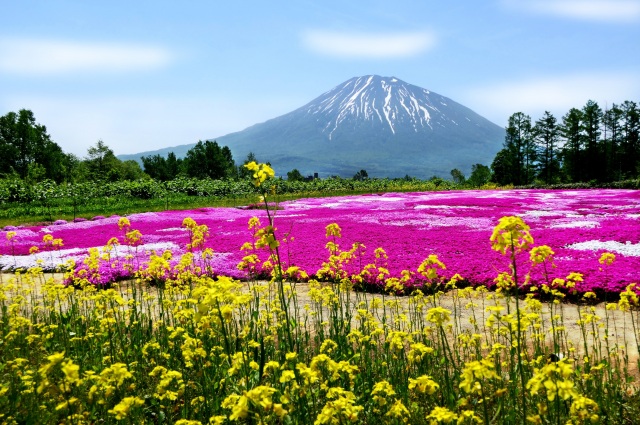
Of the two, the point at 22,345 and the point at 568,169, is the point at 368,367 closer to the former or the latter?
the point at 22,345

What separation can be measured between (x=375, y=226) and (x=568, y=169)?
245ft

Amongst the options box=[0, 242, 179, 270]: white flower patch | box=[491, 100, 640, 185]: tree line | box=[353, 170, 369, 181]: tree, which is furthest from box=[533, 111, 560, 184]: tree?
box=[0, 242, 179, 270]: white flower patch

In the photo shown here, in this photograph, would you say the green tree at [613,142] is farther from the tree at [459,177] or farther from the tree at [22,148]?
the tree at [22,148]

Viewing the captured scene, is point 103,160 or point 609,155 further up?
point 103,160

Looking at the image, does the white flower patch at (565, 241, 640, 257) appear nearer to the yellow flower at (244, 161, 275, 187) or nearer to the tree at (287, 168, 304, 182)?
the yellow flower at (244, 161, 275, 187)

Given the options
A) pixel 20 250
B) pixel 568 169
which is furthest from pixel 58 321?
pixel 568 169

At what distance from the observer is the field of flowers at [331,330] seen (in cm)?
346

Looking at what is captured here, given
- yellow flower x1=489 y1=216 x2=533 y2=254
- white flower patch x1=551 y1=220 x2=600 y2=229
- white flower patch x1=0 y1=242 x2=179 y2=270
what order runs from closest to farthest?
1. yellow flower x1=489 y1=216 x2=533 y2=254
2. white flower patch x1=0 y1=242 x2=179 y2=270
3. white flower patch x1=551 y1=220 x2=600 y2=229

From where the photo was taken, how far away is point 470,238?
1680 cm

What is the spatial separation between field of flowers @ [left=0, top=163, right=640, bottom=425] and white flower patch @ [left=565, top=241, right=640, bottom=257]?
146 mm

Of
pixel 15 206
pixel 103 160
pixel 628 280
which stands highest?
pixel 103 160

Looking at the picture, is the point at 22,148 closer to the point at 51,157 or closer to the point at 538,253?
the point at 51,157

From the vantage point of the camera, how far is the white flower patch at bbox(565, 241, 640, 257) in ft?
43.7

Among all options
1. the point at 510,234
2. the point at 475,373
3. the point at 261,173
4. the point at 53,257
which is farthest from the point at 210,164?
the point at 475,373
